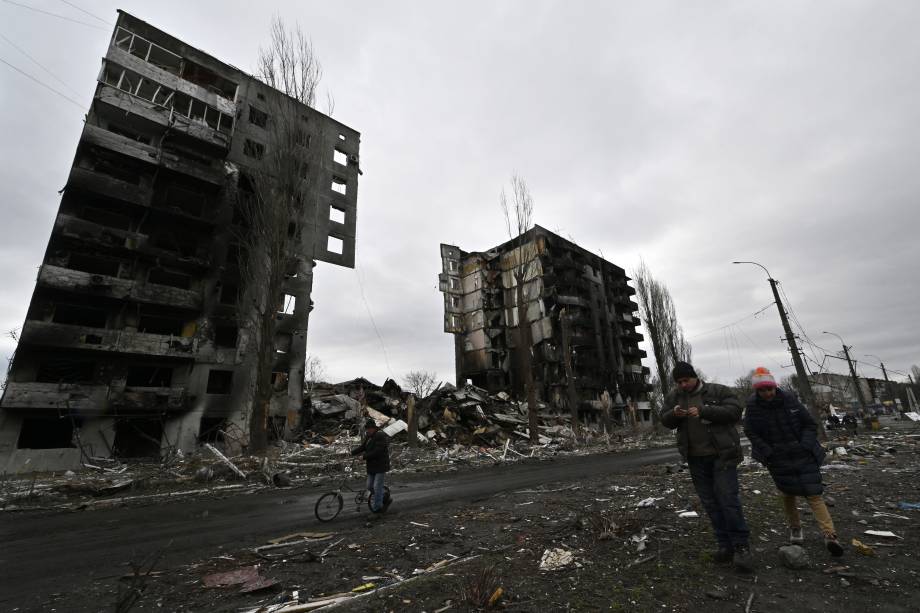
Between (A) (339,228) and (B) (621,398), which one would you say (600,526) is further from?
(B) (621,398)

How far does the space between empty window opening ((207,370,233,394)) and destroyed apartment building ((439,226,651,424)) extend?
26408 mm

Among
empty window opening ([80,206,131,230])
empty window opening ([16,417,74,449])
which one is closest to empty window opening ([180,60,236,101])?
empty window opening ([80,206,131,230])

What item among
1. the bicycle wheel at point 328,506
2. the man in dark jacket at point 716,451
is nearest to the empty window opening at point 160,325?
the bicycle wheel at point 328,506

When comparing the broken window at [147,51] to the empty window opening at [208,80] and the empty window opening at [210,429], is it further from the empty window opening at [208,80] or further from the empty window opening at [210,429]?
the empty window opening at [210,429]

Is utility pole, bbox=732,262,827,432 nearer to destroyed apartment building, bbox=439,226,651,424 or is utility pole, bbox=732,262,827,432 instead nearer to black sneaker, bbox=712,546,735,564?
black sneaker, bbox=712,546,735,564

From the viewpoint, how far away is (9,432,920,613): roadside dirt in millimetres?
3451

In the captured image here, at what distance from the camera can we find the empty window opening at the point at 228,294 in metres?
26.8

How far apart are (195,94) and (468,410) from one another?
28504 mm

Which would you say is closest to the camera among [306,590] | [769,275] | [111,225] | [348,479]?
[306,590]

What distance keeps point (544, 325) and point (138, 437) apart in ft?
122

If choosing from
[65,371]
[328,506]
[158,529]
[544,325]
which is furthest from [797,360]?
[65,371]

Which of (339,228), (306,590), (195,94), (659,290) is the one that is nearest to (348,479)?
(306,590)

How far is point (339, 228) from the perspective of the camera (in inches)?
1330

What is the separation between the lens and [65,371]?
21.0 meters
